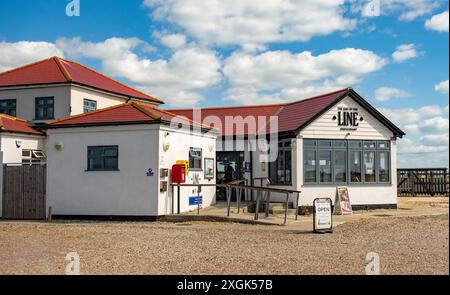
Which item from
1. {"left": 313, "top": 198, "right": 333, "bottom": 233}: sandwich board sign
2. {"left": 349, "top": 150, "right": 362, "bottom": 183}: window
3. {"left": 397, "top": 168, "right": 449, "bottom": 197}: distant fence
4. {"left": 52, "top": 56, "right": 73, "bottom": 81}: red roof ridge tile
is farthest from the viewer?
{"left": 397, "top": 168, "right": 449, "bottom": 197}: distant fence

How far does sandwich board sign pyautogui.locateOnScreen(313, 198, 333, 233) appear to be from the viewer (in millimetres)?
14539

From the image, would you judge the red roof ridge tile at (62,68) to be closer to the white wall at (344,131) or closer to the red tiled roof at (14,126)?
the red tiled roof at (14,126)

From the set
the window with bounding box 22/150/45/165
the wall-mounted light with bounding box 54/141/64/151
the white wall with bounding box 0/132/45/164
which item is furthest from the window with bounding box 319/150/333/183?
the white wall with bounding box 0/132/45/164

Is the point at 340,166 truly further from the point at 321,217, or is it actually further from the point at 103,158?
the point at 103,158

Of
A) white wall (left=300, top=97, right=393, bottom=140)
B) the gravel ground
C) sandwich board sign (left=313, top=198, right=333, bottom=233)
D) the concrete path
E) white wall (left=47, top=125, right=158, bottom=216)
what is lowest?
the gravel ground

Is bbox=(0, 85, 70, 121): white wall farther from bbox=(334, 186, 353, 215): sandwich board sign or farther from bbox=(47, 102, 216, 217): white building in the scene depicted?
bbox=(334, 186, 353, 215): sandwich board sign

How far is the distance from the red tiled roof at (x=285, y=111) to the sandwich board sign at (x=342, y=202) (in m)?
3.05

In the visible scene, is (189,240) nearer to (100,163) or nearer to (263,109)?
(100,163)

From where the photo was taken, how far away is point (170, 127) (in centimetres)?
1842

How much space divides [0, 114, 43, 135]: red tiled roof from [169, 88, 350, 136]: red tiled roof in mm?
8396

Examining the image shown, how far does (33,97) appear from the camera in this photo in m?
25.3
